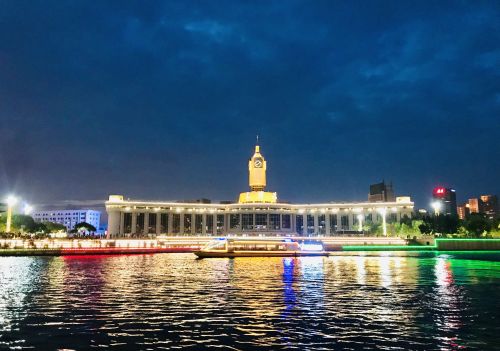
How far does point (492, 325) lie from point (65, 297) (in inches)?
1181

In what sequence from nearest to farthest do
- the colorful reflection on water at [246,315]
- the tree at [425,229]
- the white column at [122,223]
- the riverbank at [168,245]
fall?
the colorful reflection on water at [246,315] < the riverbank at [168,245] < the tree at [425,229] < the white column at [122,223]

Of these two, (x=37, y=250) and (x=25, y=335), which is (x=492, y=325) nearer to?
(x=25, y=335)

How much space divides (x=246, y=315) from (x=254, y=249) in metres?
79.9

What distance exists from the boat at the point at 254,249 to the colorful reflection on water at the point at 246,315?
54.9m

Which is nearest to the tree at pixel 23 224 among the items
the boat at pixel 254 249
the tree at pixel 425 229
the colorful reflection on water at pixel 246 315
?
the boat at pixel 254 249

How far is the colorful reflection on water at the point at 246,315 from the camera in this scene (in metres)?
20.9

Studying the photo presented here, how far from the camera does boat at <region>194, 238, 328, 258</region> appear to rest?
3947 inches

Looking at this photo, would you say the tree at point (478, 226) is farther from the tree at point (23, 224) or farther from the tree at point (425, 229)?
the tree at point (23, 224)

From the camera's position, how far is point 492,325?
24.8 m

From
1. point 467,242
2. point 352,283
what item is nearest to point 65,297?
point 352,283

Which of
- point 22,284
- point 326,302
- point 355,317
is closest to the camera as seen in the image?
point 355,317

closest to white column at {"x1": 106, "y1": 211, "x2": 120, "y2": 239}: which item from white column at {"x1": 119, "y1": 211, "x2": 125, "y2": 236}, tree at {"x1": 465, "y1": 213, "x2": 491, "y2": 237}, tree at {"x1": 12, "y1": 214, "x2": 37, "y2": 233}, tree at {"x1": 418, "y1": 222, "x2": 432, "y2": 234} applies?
white column at {"x1": 119, "y1": 211, "x2": 125, "y2": 236}

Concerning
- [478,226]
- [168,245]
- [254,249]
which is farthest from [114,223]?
[478,226]

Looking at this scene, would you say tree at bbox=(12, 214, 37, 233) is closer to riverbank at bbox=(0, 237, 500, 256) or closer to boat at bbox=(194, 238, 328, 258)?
riverbank at bbox=(0, 237, 500, 256)
